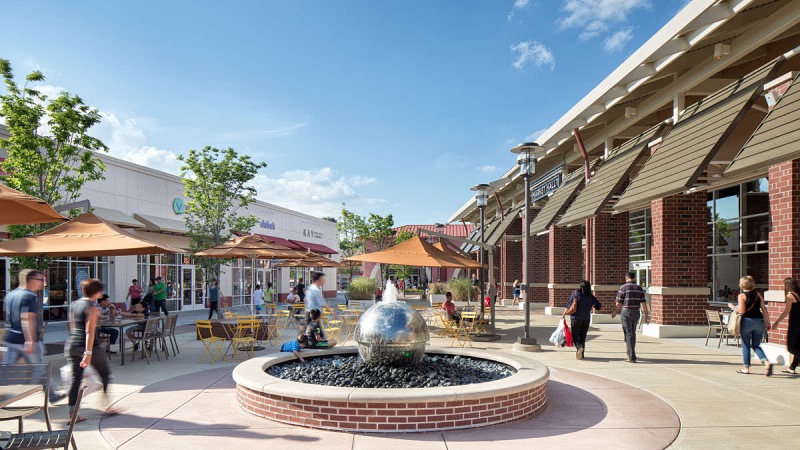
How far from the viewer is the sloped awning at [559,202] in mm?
17656

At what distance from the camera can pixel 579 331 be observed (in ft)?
34.8

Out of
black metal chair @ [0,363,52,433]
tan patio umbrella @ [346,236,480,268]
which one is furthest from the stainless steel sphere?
tan patio umbrella @ [346,236,480,268]

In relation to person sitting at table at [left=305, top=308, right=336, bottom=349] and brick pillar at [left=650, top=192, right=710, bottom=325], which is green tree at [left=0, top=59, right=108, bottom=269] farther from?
brick pillar at [left=650, top=192, right=710, bottom=325]

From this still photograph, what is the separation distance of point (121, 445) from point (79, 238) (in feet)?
15.9

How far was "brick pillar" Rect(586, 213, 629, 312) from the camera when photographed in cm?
1711

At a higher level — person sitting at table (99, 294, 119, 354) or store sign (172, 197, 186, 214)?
store sign (172, 197, 186, 214)

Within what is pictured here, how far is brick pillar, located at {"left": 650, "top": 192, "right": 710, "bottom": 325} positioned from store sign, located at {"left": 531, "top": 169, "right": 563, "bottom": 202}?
232 inches

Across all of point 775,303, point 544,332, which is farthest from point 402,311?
point 544,332

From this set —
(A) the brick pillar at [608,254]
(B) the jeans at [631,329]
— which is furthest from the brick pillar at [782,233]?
(A) the brick pillar at [608,254]

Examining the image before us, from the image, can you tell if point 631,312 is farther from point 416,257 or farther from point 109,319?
point 109,319

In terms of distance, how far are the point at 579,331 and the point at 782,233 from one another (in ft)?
12.8

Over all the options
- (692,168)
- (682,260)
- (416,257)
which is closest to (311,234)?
(416,257)

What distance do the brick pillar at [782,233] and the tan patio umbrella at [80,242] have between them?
10763 millimetres

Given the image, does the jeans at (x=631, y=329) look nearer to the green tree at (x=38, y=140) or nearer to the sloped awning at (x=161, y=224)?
the green tree at (x=38, y=140)
